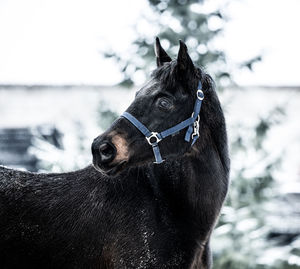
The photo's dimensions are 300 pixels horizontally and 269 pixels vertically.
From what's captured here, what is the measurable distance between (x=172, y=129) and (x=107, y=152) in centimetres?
54

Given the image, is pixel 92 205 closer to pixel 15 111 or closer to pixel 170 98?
pixel 170 98

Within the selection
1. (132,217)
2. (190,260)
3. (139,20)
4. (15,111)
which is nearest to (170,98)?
(132,217)

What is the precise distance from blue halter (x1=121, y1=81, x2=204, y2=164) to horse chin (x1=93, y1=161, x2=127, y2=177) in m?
0.26

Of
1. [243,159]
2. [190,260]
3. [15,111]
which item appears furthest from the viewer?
[15,111]

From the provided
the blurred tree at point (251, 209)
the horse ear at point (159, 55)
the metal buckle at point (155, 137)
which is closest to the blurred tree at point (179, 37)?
the blurred tree at point (251, 209)

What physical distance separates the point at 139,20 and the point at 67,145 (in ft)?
8.12

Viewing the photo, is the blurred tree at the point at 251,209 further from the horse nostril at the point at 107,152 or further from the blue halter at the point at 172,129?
the horse nostril at the point at 107,152

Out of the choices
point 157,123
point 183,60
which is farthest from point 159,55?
point 157,123

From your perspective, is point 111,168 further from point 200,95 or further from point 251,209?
point 251,209

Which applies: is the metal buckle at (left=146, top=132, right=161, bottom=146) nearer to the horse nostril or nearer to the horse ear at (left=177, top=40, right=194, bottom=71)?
the horse nostril

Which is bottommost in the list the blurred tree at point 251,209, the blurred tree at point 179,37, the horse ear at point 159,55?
the blurred tree at point 251,209

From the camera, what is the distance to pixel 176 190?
3209 millimetres

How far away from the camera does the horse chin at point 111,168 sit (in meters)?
2.91

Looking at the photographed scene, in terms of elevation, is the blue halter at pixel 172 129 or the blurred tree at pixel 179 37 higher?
the blurred tree at pixel 179 37
